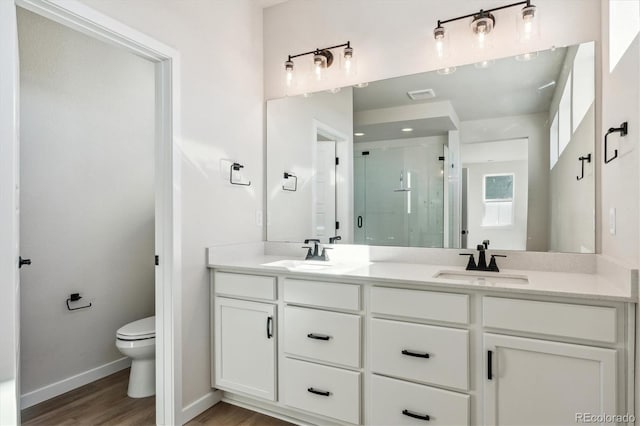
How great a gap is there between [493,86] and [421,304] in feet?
4.36

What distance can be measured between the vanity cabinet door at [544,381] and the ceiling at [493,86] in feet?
4.21

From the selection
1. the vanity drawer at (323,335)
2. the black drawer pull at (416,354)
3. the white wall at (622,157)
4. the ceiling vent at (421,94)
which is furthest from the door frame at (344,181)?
the white wall at (622,157)

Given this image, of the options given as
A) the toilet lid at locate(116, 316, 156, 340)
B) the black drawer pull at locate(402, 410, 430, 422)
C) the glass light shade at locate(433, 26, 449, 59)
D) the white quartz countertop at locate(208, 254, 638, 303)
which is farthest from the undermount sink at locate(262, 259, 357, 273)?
the glass light shade at locate(433, 26, 449, 59)

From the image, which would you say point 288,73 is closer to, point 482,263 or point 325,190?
point 325,190

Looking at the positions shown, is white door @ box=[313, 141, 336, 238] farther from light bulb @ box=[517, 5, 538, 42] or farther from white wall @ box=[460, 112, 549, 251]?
light bulb @ box=[517, 5, 538, 42]

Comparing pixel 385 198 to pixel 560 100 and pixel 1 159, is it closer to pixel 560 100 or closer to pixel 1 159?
pixel 560 100

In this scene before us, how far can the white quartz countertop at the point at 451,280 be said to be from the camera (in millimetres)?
1449

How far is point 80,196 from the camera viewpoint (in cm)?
269

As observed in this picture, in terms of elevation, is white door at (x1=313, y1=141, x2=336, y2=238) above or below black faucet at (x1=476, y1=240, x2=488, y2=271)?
above

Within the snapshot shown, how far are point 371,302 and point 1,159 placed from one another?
5.38ft

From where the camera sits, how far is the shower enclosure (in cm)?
232

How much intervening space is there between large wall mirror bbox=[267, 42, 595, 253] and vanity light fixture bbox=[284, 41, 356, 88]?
0.14m

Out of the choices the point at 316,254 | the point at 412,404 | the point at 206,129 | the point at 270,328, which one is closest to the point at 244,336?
the point at 270,328

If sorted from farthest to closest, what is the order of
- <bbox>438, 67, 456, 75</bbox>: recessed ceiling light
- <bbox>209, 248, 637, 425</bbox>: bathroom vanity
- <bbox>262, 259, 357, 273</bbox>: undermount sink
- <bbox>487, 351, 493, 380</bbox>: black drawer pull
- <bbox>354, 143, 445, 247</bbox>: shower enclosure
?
<bbox>354, 143, 445, 247</bbox>: shower enclosure, <bbox>438, 67, 456, 75</bbox>: recessed ceiling light, <bbox>262, 259, 357, 273</bbox>: undermount sink, <bbox>487, 351, 493, 380</bbox>: black drawer pull, <bbox>209, 248, 637, 425</bbox>: bathroom vanity
